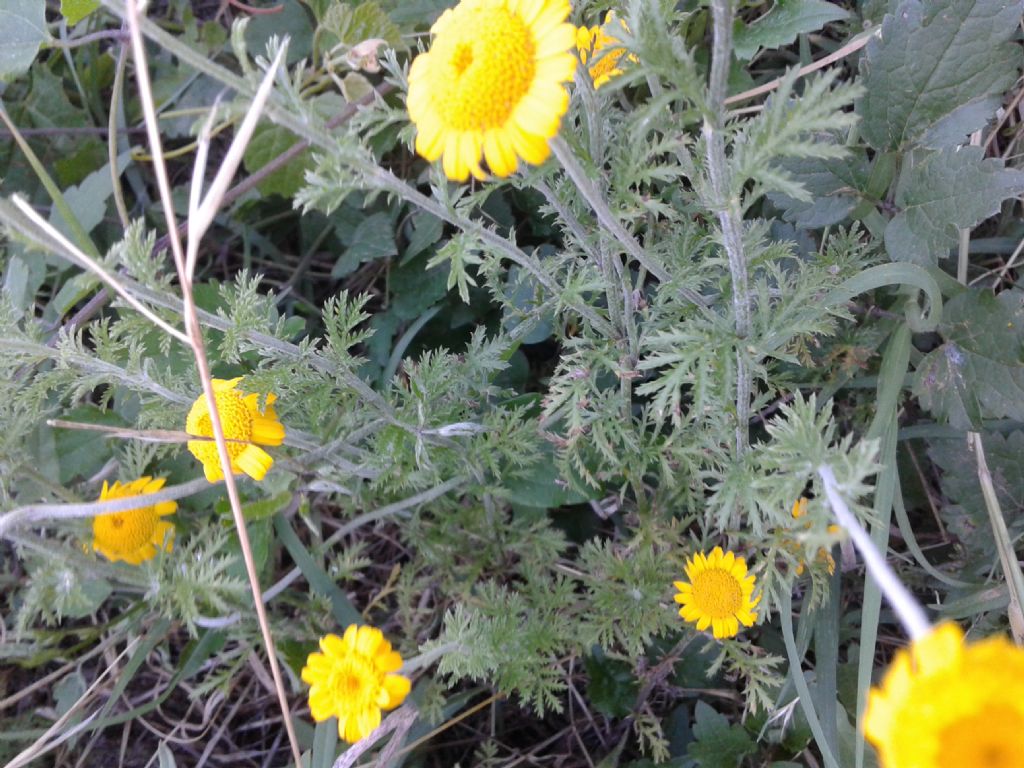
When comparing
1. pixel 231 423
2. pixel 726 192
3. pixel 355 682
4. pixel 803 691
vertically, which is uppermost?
pixel 726 192

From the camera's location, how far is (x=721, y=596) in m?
1.80

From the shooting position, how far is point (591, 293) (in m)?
2.04

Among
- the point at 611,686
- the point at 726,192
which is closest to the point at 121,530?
the point at 611,686

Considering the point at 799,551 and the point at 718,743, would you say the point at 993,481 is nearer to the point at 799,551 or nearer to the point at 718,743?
the point at 799,551

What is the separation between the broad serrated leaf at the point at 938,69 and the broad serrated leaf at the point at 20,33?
222 centimetres

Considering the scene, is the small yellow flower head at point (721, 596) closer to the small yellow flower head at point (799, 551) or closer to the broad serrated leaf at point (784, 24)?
the small yellow flower head at point (799, 551)

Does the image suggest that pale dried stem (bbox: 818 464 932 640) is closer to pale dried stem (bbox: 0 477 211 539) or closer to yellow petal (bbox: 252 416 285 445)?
Result: yellow petal (bbox: 252 416 285 445)

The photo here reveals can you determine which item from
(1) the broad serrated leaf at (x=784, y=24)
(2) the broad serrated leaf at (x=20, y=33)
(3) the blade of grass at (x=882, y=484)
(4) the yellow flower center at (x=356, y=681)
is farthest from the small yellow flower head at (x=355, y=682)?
(2) the broad serrated leaf at (x=20, y=33)

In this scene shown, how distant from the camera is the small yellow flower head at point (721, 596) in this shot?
1.80m

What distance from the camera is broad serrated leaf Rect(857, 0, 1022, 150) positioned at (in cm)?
180

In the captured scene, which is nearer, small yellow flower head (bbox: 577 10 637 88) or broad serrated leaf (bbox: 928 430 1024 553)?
small yellow flower head (bbox: 577 10 637 88)

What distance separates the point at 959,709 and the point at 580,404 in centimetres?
105

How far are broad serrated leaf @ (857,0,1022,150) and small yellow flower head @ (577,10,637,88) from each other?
62 cm

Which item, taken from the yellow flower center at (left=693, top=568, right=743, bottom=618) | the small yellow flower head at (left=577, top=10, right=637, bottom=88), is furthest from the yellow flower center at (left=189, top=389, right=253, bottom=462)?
the yellow flower center at (left=693, top=568, right=743, bottom=618)
